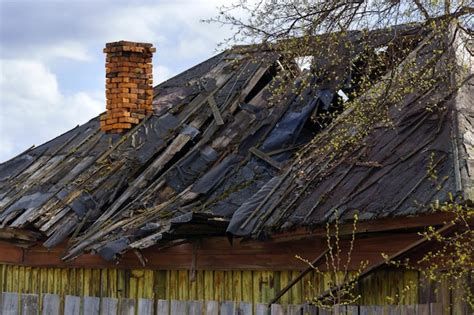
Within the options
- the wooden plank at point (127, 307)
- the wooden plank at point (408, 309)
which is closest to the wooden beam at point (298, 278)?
the wooden plank at point (408, 309)

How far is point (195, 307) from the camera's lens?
14016mm

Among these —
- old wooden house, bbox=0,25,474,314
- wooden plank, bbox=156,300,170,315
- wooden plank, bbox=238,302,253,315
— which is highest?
old wooden house, bbox=0,25,474,314

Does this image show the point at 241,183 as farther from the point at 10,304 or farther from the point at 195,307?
the point at 10,304

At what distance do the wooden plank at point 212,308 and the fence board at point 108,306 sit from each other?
1700mm

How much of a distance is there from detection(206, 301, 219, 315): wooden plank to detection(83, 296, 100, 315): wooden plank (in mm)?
2170

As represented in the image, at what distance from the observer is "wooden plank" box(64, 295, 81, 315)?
52.2 ft

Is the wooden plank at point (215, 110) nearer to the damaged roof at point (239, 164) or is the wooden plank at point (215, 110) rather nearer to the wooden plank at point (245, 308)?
the damaged roof at point (239, 164)

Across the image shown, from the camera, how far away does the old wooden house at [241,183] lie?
1256 centimetres

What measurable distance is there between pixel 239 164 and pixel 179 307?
2.58 metres

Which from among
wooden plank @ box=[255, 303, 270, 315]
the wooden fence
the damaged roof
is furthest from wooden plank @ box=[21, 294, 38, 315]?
wooden plank @ box=[255, 303, 270, 315]

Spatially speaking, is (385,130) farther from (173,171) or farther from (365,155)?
(173,171)

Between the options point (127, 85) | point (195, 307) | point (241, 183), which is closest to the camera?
point (195, 307)

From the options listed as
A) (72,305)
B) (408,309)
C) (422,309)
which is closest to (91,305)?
(72,305)

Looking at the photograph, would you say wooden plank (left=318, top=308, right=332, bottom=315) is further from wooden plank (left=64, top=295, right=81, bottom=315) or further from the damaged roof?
wooden plank (left=64, top=295, right=81, bottom=315)
